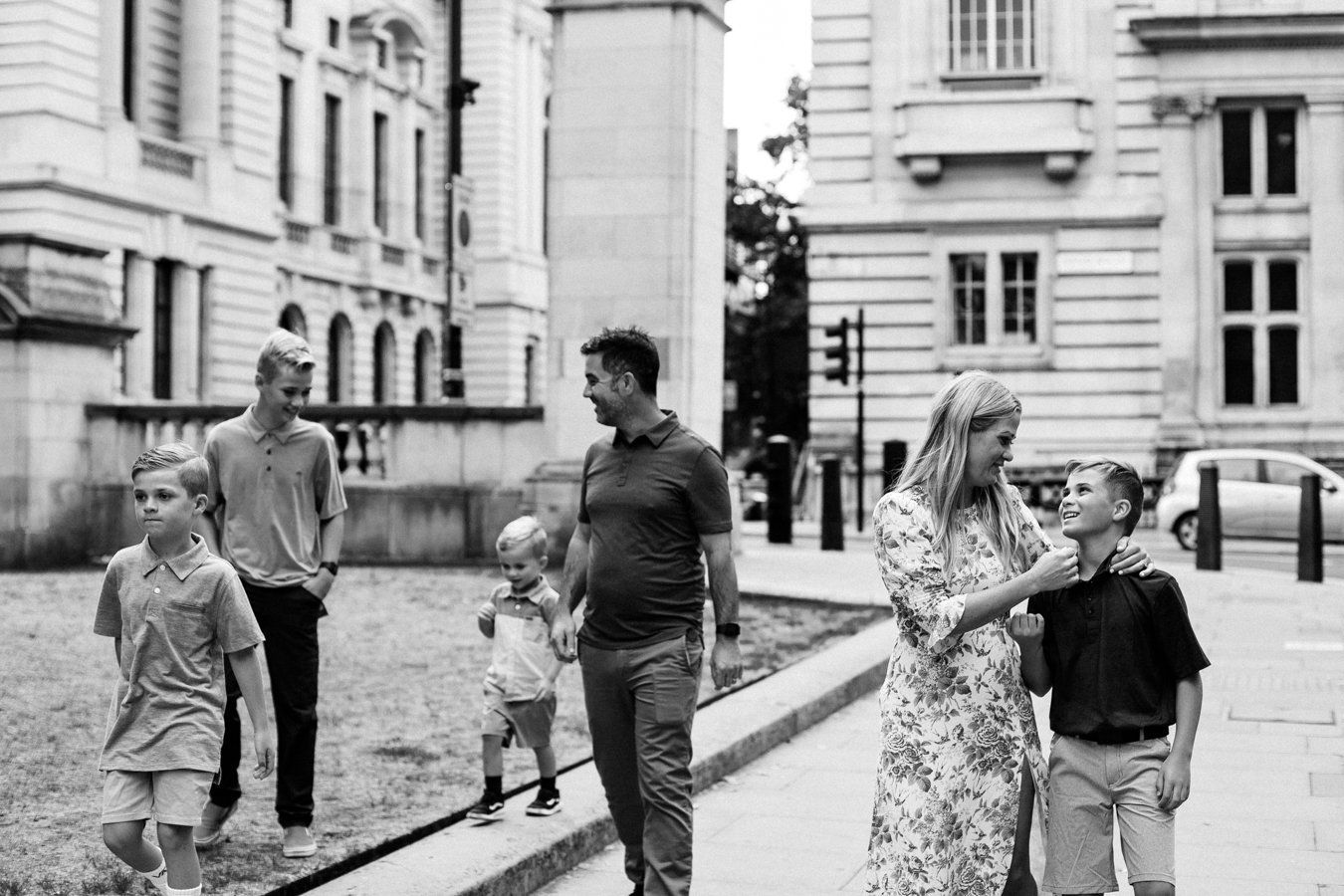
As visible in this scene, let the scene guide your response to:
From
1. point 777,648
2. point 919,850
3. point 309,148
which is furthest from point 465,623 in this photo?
point 309,148

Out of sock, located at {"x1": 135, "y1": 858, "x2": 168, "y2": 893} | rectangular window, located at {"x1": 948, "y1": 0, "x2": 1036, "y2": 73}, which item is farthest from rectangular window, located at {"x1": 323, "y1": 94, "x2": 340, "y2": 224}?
sock, located at {"x1": 135, "y1": 858, "x2": 168, "y2": 893}

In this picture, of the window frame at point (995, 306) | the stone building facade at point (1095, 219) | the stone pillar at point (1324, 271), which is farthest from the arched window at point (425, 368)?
the stone pillar at point (1324, 271)

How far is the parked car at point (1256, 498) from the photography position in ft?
83.3

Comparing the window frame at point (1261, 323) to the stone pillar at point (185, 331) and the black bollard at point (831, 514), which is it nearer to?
the black bollard at point (831, 514)

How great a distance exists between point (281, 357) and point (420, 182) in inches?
2007

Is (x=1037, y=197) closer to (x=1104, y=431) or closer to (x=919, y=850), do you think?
(x=1104, y=431)

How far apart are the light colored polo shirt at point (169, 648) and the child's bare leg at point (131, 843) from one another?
147 millimetres

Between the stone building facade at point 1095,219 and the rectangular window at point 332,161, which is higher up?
the rectangular window at point 332,161

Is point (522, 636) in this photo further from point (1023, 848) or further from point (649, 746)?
point (1023, 848)

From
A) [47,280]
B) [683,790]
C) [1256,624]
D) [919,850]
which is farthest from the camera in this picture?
[47,280]

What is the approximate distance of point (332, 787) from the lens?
736cm

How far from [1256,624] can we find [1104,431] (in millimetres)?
19112

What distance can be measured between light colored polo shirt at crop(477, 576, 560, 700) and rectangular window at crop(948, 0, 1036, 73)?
2801 centimetres

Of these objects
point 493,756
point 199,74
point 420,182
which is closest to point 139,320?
point 199,74
